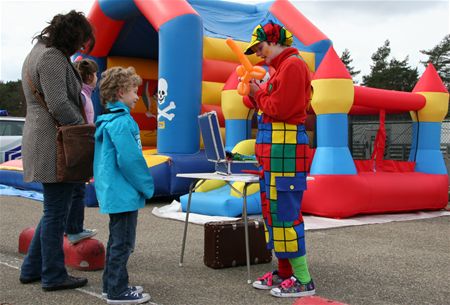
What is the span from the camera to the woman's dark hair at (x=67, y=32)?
2951 millimetres

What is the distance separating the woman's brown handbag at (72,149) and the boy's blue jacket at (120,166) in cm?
19

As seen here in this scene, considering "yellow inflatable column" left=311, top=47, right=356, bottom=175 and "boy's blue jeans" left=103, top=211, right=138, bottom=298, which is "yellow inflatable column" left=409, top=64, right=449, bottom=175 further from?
"boy's blue jeans" left=103, top=211, right=138, bottom=298

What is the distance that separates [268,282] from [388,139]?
7.09 m

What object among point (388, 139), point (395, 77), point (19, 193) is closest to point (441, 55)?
point (395, 77)

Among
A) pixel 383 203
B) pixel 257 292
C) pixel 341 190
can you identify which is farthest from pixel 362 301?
pixel 383 203

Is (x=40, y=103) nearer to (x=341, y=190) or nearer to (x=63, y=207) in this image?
(x=63, y=207)

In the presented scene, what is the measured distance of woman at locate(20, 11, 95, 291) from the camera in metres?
2.88

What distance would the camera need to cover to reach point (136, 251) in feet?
13.4

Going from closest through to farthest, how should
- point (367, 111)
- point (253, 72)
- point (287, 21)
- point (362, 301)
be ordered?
point (362, 301), point (253, 72), point (367, 111), point (287, 21)

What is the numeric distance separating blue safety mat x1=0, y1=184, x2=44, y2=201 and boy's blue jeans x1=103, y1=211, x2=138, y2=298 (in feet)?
17.4

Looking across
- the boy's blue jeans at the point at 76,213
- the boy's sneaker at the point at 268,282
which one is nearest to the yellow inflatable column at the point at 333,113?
the boy's sneaker at the point at 268,282

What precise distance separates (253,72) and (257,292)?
4.13 feet

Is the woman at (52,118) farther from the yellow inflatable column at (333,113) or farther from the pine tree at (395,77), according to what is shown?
the pine tree at (395,77)

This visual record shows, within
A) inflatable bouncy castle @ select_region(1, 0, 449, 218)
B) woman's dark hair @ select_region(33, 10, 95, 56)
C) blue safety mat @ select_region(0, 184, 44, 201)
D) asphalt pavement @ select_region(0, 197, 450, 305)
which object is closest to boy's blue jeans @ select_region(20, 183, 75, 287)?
asphalt pavement @ select_region(0, 197, 450, 305)
